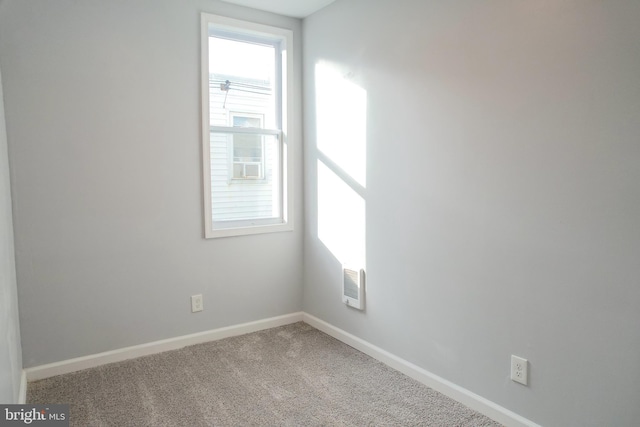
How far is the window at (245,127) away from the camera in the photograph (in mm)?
3191

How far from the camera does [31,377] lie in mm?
2621

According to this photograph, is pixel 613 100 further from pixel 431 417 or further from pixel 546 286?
pixel 431 417

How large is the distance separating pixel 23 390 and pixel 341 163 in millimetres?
2283

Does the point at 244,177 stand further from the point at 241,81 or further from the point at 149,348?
the point at 149,348

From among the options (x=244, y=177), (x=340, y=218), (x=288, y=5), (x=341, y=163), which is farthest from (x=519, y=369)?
(x=288, y=5)

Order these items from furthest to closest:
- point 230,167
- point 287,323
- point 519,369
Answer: point 287,323 < point 230,167 < point 519,369

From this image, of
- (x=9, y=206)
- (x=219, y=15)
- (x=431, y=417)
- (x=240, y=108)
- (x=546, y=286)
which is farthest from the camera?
(x=240, y=108)

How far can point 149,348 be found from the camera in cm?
300

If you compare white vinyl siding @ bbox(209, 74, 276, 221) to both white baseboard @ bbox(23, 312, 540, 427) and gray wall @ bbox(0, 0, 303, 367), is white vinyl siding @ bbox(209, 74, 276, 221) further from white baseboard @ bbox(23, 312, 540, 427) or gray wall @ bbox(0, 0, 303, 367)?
white baseboard @ bbox(23, 312, 540, 427)

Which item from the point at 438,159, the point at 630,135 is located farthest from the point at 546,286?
the point at 438,159

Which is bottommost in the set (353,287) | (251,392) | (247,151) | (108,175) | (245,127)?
(251,392)

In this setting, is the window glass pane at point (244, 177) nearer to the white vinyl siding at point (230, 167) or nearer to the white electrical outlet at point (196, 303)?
the white vinyl siding at point (230, 167)

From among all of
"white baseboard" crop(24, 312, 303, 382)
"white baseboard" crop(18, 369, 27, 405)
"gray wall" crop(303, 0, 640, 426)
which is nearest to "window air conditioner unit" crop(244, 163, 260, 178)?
"gray wall" crop(303, 0, 640, 426)

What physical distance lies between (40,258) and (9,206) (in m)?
0.37
